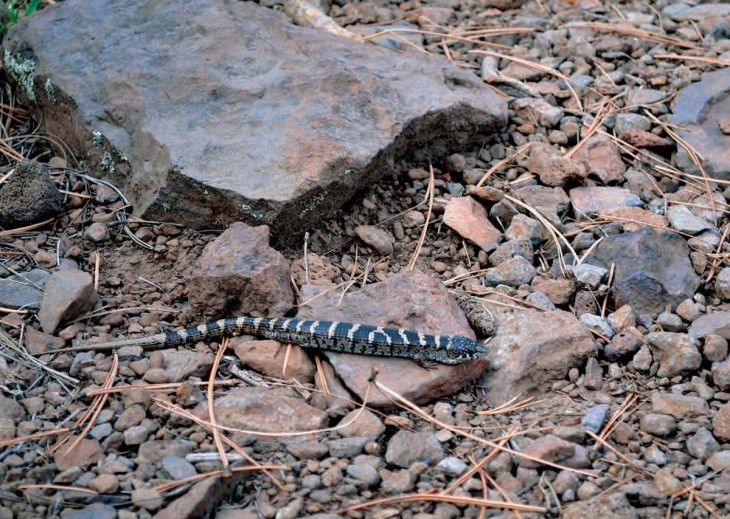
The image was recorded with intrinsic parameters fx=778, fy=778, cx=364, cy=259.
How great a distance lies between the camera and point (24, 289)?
4.77 m

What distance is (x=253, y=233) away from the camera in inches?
189

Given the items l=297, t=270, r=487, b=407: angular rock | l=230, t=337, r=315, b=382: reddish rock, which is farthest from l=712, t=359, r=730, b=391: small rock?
l=230, t=337, r=315, b=382: reddish rock

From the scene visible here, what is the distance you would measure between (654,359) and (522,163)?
2117 millimetres

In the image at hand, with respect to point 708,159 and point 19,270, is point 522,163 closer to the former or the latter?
point 708,159

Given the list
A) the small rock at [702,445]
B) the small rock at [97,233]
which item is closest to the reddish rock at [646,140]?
the small rock at [702,445]

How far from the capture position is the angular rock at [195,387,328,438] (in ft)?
13.2

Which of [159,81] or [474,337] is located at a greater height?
[159,81]

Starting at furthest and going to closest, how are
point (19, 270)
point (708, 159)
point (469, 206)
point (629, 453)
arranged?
point (708, 159), point (469, 206), point (19, 270), point (629, 453)

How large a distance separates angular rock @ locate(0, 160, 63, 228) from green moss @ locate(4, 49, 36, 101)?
1036 mm

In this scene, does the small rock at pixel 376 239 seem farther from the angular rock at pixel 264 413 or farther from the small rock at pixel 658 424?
the small rock at pixel 658 424

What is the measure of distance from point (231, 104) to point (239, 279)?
1.57m

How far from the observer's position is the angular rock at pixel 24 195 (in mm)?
5207

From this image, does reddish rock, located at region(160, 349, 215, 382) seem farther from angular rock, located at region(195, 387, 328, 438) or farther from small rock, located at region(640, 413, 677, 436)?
small rock, located at region(640, 413, 677, 436)

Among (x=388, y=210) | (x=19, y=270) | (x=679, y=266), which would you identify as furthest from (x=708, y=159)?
(x=19, y=270)
